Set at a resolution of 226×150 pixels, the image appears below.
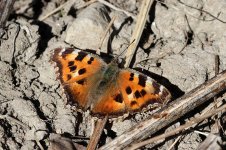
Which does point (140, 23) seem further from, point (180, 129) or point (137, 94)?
point (180, 129)

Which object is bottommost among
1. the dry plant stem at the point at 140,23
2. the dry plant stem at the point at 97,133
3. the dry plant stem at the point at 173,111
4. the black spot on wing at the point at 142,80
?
the dry plant stem at the point at 97,133

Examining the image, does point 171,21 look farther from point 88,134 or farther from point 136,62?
point 88,134

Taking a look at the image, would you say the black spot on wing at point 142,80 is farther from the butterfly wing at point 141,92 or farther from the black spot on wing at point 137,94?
the black spot on wing at point 137,94

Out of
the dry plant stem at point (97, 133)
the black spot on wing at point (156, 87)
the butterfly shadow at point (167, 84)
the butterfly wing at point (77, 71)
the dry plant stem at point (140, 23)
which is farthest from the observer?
the dry plant stem at point (140, 23)

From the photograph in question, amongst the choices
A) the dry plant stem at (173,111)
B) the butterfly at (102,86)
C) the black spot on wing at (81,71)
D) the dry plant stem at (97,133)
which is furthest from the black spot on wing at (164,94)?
the black spot on wing at (81,71)

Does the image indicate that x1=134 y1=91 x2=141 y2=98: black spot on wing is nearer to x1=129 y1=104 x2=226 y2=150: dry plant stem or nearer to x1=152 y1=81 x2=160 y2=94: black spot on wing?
x1=152 y1=81 x2=160 y2=94: black spot on wing

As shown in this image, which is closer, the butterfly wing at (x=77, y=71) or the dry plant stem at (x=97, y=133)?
the dry plant stem at (x=97, y=133)

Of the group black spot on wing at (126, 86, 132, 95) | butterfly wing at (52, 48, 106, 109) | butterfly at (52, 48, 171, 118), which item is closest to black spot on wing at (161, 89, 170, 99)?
butterfly at (52, 48, 171, 118)
